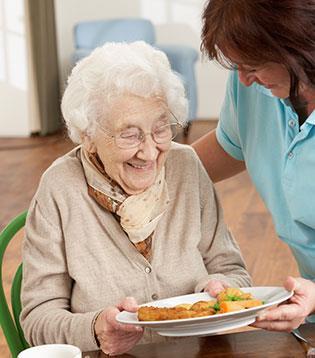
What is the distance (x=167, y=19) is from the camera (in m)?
8.91

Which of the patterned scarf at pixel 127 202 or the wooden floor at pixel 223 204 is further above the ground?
the patterned scarf at pixel 127 202

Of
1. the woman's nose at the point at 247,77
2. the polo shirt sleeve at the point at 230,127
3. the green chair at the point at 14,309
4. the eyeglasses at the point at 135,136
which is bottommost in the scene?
the green chair at the point at 14,309

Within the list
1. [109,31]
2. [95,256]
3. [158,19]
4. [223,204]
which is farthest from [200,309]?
[158,19]

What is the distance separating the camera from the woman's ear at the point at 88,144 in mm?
2016

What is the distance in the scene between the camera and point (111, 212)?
2.03 meters

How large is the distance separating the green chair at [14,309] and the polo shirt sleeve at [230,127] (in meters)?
0.52

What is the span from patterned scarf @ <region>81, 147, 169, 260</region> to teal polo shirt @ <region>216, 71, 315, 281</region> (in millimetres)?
240

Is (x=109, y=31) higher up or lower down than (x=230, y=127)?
lower down

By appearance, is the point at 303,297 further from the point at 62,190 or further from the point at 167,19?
the point at 167,19

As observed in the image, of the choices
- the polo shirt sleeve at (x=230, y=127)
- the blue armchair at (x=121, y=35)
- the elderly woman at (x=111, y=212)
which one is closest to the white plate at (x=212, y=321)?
the elderly woman at (x=111, y=212)

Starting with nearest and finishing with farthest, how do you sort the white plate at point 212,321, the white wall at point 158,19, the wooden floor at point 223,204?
the white plate at point 212,321 → the wooden floor at point 223,204 → the white wall at point 158,19

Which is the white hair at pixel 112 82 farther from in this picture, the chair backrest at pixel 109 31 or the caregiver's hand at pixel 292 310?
the chair backrest at pixel 109 31

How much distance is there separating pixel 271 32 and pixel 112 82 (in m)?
0.41

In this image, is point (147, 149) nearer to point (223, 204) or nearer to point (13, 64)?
point (223, 204)
